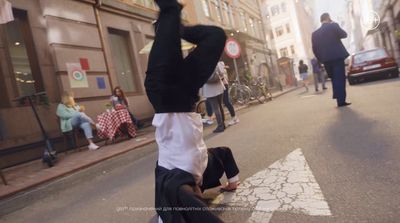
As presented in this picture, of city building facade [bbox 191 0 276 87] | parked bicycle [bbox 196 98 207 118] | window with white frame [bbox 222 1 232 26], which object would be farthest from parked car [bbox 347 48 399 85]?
window with white frame [bbox 222 1 232 26]

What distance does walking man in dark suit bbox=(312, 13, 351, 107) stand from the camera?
7.78 meters

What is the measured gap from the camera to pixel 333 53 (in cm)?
786

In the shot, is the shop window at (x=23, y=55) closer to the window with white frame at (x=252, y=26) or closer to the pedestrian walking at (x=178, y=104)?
the pedestrian walking at (x=178, y=104)

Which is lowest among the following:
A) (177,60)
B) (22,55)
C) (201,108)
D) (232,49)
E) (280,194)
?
(280,194)

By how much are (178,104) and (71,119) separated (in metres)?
6.99

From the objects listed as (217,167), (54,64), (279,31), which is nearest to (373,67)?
(54,64)

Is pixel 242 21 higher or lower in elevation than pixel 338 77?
higher

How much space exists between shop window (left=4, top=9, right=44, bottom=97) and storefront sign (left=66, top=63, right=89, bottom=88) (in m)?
0.85

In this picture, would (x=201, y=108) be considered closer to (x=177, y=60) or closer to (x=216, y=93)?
(x=216, y=93)

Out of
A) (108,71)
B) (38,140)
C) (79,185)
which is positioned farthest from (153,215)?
(108,71)

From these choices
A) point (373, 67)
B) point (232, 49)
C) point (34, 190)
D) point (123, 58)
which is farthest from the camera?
point (373, 67)

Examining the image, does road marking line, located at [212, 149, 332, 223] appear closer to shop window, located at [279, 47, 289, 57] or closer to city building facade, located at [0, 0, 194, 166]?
city building facade, located at [0, 0, 194, 166]

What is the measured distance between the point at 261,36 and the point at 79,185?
33.9m

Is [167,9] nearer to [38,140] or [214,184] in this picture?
[214,184]
